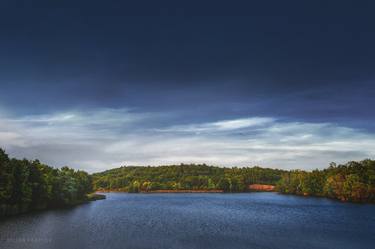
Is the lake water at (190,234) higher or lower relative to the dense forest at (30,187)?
lower

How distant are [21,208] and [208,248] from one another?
71.0 metres

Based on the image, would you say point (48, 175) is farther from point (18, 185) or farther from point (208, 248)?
point (208, 248)

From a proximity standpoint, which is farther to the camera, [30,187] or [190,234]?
[30,187]

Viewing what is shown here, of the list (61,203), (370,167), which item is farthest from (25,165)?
(370,167)

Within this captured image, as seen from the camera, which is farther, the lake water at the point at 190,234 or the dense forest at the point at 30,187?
the dense forest at the point at 30,187

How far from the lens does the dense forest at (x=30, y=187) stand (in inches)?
4087

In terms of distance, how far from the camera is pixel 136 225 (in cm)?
9075

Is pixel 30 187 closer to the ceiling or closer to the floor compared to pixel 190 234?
closer to the ceiling

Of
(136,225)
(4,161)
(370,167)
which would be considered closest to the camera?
(136,225)

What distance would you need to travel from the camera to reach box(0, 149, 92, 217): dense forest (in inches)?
4087

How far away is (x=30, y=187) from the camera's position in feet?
380

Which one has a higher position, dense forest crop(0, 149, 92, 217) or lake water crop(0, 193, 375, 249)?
dense forest crop(0, 149, 92, 217)

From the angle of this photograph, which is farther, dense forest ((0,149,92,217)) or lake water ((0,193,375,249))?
dense forest ((0,149,92,217))

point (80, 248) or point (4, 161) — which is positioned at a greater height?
point (4, 161)
